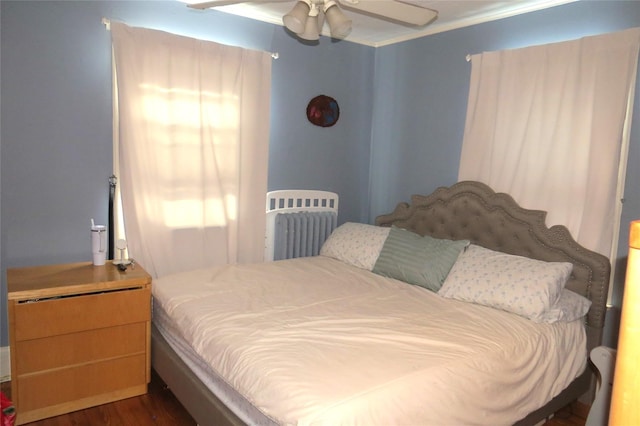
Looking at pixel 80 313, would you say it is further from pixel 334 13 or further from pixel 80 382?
pixel 334 13

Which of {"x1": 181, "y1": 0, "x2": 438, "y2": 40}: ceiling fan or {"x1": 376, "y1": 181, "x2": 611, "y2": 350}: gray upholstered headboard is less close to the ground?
{"x1": 181, "y1": 0, "x2": 438, "y2": 40}: ceiling fan

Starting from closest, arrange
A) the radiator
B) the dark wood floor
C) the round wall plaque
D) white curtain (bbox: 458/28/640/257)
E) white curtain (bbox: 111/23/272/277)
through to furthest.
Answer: the dark wood floor
white curtain (bbox: 458/28/640/257)
white curtain (bbox: 111/23/272/277)
the radiator
the round wall plaque

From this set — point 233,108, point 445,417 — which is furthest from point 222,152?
point 445,417

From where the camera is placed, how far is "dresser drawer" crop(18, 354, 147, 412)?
7.26 feet

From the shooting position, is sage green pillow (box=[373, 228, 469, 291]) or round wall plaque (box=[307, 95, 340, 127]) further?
round wall plaque (box=[307, 95, 340, 127])

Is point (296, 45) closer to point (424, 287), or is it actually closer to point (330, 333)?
point (424, 287)


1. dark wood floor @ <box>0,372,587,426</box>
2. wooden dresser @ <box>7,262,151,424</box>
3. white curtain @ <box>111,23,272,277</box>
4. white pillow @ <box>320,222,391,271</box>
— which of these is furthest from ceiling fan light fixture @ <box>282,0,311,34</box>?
dark wood floor @ <box>0,372,587,426</box>

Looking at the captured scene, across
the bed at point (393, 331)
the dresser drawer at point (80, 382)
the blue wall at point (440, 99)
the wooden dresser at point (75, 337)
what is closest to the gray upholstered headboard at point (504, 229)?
the bed at point (393, 331)

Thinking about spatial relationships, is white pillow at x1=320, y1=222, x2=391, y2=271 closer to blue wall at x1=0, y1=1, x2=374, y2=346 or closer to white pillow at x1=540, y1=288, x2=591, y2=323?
white pillow at x1=540, y1=288, x2=591, y2=323

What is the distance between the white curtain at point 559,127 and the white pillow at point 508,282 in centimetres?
39

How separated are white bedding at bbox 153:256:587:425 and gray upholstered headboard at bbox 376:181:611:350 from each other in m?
0.28

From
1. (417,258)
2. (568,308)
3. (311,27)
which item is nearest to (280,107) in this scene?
(311,27)

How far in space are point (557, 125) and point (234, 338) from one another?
7.13 feet

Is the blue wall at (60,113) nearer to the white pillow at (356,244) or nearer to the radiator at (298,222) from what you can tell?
the radiator at (298,222)
